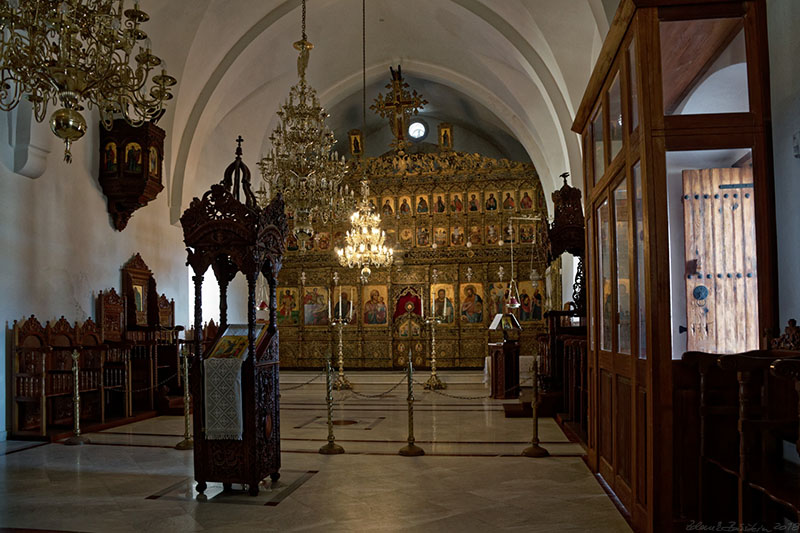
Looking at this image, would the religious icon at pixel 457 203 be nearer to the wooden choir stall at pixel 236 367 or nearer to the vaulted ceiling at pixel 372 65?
the vaulted ceiling at pixel 372 65

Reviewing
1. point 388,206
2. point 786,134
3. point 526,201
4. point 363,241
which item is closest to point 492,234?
point 526,201

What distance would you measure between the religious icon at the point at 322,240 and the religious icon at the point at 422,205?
279 cm

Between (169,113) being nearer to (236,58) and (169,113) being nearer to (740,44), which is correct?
(236,58)

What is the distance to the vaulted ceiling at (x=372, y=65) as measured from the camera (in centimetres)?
1164

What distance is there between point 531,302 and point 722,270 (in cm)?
1410

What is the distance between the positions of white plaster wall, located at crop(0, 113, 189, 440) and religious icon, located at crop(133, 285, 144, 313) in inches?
17.4

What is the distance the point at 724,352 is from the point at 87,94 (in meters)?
5.14

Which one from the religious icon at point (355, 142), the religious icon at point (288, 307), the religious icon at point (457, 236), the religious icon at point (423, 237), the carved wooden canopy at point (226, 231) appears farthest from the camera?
the religious icon at point (355, 142)

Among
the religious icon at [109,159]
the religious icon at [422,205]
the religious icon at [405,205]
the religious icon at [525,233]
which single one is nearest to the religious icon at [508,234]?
the religious icon at [525,233]

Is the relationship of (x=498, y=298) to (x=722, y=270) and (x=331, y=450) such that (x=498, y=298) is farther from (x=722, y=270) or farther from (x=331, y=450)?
(x=722, y=270)

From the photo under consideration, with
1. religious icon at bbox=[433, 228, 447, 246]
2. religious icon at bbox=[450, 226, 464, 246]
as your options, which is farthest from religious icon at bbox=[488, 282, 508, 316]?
religious icon at bbox=[433, 228, 447, 246]

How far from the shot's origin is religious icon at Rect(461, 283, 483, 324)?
59.0 ft

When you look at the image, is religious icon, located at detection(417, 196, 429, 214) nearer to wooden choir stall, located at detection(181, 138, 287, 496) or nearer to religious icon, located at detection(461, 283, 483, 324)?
religious icon, located at detection(461, 283, 483, 324)

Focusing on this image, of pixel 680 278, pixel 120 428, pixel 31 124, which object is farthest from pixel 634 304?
pixel 31 124
